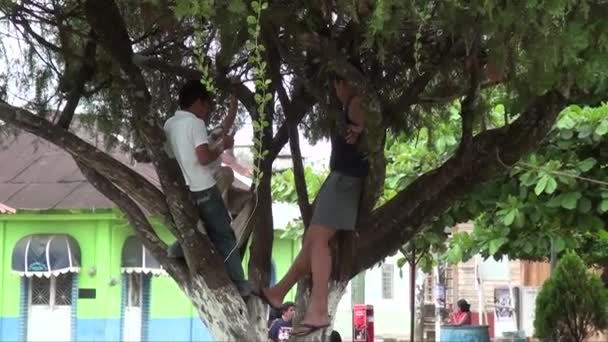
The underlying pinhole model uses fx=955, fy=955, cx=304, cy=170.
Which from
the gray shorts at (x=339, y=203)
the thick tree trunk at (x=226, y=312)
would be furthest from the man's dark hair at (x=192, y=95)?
the thick tree trunk at (x=226, y=312)

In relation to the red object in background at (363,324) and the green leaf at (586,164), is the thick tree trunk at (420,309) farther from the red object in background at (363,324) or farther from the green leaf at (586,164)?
the green leaf at (586,164)

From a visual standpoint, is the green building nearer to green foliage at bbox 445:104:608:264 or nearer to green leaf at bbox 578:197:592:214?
green foliage at bbox 445:104:608:264

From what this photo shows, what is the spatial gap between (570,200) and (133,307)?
18.9 metres

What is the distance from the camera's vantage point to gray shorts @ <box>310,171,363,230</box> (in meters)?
5.65

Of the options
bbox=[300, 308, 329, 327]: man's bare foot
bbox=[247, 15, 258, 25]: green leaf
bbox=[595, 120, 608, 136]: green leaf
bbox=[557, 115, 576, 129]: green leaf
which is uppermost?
bbox=[557, 115, 576, 129]: green leaf

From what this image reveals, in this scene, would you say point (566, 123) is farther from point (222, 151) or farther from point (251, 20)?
point (251, 20)

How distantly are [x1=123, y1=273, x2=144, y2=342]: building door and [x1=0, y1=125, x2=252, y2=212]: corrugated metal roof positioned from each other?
246 cm

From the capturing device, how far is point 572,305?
12227 millimetres

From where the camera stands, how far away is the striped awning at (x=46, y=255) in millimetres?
25125

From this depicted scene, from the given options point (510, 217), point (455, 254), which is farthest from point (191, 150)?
point (455, 254)

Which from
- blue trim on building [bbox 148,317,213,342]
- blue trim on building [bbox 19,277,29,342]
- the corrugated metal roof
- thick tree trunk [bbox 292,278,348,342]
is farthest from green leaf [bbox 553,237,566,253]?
blue trim on building [bbox 19,277,29,342]

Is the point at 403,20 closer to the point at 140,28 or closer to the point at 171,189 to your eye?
the point at 171,189

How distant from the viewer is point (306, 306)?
5.94 meters

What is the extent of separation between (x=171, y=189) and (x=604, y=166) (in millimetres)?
5416
